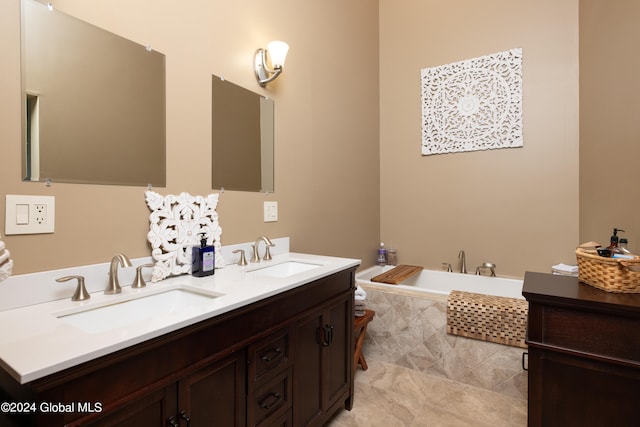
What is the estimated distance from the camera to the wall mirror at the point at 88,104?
3.36ft

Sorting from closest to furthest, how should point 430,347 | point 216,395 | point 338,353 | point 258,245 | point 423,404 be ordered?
point 216,395 → point 338,353 → point 258,245 → point 423,404 → point 430,347

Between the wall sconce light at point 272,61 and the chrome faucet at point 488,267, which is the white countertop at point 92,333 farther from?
the chrome faucet at point 488,267

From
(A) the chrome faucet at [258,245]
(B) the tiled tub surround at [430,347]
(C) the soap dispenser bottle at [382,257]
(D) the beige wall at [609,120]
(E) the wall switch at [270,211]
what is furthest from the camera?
(C) the soap dispenser bottle at [382,257]

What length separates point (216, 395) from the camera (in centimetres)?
100

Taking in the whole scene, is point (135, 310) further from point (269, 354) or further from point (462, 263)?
point (462, 263)

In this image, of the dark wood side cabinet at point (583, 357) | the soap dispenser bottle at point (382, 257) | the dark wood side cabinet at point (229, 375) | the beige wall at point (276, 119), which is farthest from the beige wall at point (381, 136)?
the dark wood side cabinet at point (583, 357)

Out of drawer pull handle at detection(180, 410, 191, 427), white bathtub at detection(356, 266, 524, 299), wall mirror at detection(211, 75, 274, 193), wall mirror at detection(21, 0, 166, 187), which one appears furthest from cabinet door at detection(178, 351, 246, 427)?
white bathtub at detection(356, 266, 524, 299)

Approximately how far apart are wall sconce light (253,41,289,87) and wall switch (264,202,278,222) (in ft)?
2.28

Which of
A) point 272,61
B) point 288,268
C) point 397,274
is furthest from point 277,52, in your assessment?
point 397,274

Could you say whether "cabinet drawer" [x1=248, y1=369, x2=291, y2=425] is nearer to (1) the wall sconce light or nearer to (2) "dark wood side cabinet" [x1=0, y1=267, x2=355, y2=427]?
(2) "dark wood side cabinet" [x1=0, y1=267, x2=355, y2=427]

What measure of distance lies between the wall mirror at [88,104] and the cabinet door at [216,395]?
0.77 meters

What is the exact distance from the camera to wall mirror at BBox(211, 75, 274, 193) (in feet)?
5.32

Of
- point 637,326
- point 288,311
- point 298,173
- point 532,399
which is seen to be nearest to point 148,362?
point 288,311

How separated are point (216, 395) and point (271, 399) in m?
0.30
